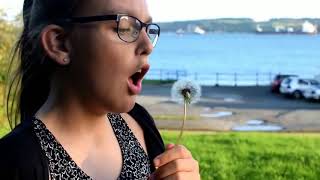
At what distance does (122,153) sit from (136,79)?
0.84ft

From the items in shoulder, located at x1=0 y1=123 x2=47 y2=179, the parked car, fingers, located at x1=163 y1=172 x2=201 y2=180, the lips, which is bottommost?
the parked car

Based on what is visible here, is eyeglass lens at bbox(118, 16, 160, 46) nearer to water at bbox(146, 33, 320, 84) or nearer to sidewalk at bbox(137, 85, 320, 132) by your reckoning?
water at bbox(146, 33, 320, 84)

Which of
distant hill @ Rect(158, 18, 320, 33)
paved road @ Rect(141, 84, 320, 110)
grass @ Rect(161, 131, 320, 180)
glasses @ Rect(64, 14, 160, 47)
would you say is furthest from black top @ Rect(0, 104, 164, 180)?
distant hill @ Rect(158, 18, 320, 33)

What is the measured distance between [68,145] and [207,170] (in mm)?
5639

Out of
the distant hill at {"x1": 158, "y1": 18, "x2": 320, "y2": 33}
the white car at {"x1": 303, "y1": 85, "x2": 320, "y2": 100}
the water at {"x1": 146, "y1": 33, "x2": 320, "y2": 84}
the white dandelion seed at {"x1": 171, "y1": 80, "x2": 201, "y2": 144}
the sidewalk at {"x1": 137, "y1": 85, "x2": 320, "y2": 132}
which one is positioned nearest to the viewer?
the white dandelion seed at {"x1": 171, "y1": 80, "x2": 201, "y2": 144}

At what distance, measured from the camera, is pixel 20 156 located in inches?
53.1

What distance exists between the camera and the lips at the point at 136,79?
4.71 ft

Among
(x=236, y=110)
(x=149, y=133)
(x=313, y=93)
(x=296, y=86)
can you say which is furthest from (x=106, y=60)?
(x=296, y=86)

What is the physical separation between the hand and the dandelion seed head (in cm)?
23

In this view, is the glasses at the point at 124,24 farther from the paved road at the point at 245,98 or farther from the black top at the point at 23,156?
the paved road at the point at 245,98

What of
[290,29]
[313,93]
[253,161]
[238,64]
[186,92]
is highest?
[186,92]

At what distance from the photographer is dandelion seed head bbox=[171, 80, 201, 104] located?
1.65 meters

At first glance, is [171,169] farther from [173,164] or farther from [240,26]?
[240,26]

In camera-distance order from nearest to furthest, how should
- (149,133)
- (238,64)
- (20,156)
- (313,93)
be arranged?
(20,156) < (149,133) < (313,93) < (238,64)
